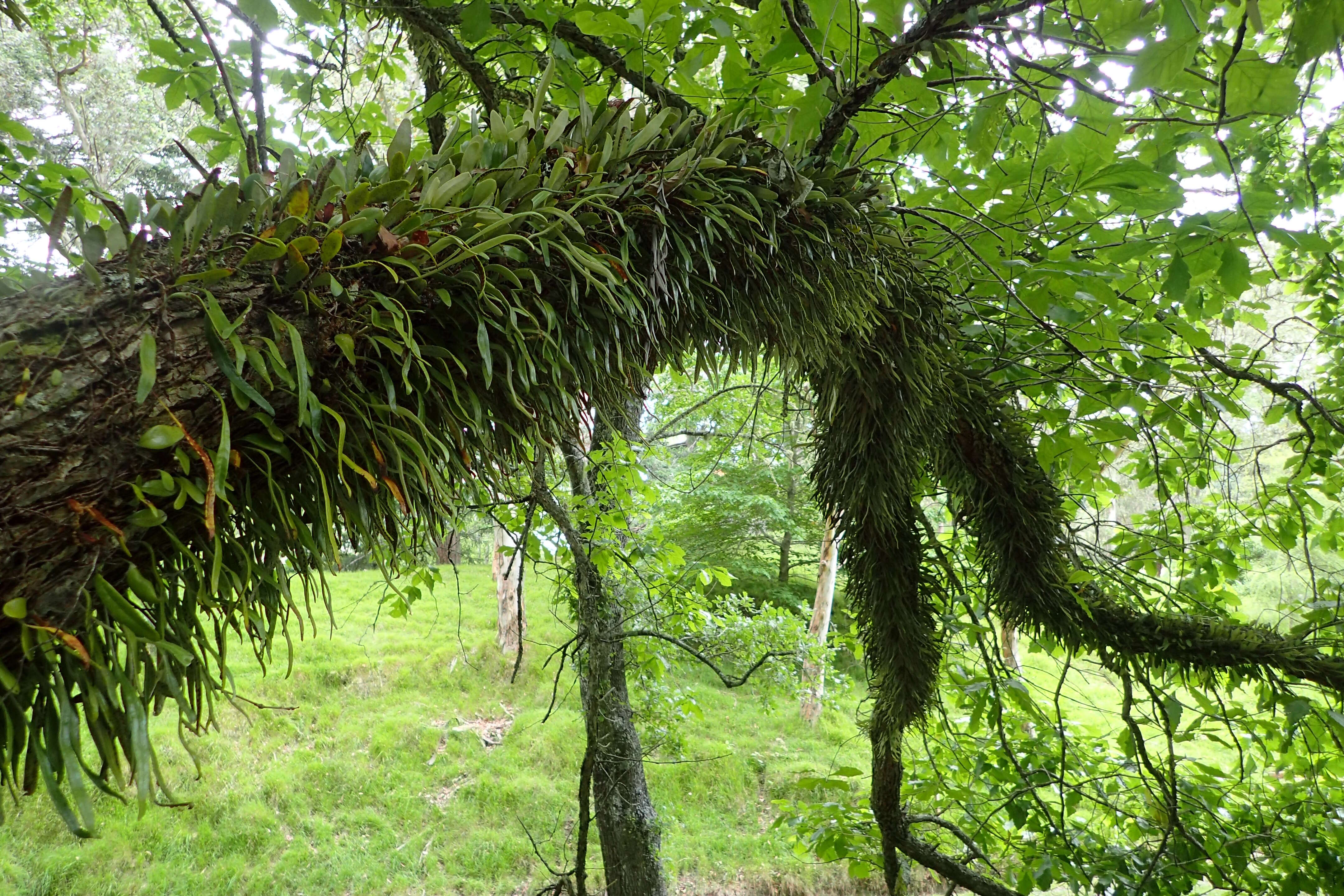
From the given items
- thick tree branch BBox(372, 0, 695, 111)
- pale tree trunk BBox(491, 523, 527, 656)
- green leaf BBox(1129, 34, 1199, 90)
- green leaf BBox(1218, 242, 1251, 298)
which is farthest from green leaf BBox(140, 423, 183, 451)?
pale tree trunk BBox(491, 523, 527, 656)

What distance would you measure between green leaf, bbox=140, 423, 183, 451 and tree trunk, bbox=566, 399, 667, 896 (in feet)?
5.65

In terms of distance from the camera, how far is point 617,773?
2.75 meters

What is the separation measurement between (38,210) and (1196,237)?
341 centimetres

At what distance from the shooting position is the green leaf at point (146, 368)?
68cm

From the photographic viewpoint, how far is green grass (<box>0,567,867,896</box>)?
5.20 metres

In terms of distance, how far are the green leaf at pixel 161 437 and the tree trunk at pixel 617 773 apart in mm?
1721

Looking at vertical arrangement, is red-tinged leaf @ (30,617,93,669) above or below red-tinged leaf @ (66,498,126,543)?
below

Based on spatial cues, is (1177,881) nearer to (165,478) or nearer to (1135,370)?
(1135,370)

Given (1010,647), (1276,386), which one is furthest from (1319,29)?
(1010,647)

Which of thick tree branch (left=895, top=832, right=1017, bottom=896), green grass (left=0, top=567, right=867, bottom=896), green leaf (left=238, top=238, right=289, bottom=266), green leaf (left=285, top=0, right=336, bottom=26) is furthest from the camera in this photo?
green grass (left=0, top=567, right=867, bottom=896)

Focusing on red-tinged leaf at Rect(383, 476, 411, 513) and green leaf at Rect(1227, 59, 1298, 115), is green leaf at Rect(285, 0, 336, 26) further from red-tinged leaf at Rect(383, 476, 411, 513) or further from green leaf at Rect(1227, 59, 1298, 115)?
green leaf at Rect(1227, 59, 1298, 115)

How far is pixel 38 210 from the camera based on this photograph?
7.97 ft

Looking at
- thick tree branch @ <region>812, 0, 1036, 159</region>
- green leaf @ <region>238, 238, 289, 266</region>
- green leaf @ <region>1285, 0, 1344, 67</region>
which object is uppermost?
thick tree branch @ <region>812, 0, 1036, 159</region>

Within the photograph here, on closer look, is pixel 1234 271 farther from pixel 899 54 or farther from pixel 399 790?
pixel 399 790
